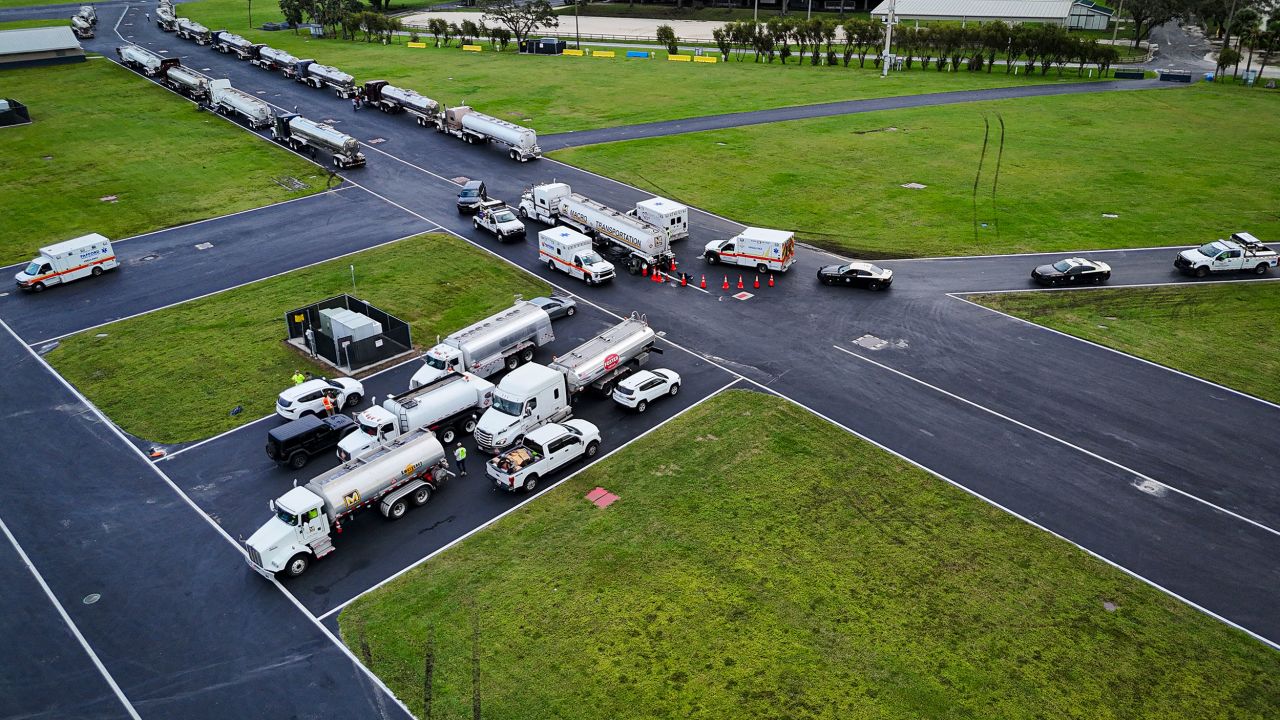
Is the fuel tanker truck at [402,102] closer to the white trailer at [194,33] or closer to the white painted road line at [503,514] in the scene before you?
the white trailer at [194,33]

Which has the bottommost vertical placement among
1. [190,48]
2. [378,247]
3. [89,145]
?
[378,247]

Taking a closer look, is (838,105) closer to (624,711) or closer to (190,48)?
(624,711)

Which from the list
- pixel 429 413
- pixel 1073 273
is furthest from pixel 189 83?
pixel 1073 273

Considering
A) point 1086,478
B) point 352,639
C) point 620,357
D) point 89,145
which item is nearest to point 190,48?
point 89,145

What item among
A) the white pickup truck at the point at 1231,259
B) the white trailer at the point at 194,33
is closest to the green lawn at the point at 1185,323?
the white pickup truck at the point at 1231,259

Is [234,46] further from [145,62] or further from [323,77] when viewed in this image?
[323,77]

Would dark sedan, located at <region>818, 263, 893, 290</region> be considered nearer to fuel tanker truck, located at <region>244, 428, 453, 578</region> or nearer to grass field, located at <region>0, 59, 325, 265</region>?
fuel tanker truck, located at <region>244, 428, 453, 578</region>
